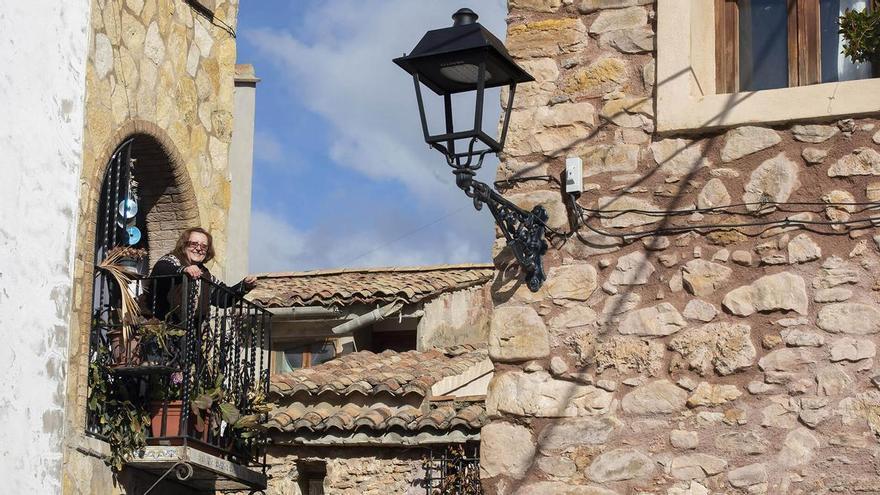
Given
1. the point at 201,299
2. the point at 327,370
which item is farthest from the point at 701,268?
the point at 327,370

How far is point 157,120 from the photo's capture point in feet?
31.5

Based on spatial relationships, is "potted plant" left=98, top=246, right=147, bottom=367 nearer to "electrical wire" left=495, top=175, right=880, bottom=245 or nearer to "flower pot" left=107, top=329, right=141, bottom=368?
"flower pot" left=107, top=329, right=141, bottom=368

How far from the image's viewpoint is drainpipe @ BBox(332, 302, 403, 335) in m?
13.7

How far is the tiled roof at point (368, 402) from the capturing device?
10820 millimetres

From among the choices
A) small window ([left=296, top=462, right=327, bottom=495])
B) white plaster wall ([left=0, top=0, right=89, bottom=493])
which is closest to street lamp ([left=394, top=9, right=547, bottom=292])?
white plaster wall ([left=0, top=0, right=89, bottom=493])

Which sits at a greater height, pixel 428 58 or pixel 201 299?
pixel 428 58

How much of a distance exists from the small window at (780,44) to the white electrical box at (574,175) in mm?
773

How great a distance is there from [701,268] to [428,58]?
1540mm

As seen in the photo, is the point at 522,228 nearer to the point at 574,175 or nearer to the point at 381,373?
the point at 574,175

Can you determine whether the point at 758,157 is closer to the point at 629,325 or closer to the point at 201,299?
the point at 629,325

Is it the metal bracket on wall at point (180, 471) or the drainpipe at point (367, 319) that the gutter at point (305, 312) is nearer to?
the drainpipe at point (367, 319)

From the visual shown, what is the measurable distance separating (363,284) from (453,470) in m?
3.99

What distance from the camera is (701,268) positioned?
6.26 metres

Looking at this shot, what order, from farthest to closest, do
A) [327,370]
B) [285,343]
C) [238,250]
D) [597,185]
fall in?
[285,343]
[327,370]
[238,250]
[597,185]
